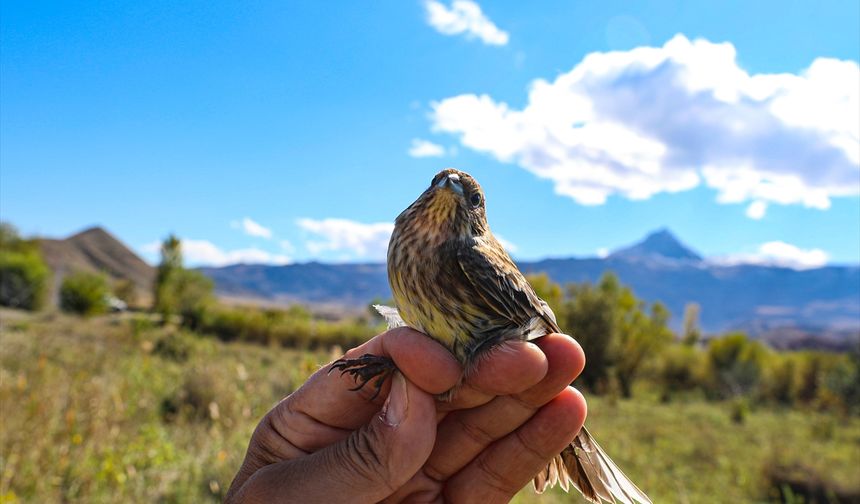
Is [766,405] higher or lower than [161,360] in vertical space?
lower

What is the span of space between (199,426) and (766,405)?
2112 cm

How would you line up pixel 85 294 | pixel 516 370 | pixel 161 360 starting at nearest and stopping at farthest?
pixel 516 370 → pixel 161 360 → pixel 85 294

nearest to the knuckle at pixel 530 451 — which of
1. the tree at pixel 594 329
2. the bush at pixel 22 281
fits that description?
the tree at pixel 594 329

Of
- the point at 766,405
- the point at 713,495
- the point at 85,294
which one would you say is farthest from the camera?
the point at 85,294

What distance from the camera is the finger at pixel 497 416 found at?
2324 millimetres

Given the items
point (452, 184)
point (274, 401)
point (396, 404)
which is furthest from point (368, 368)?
point (274, 401)

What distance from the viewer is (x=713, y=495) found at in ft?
28.8

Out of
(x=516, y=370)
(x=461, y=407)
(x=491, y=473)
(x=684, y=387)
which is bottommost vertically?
(x=684, y=387)

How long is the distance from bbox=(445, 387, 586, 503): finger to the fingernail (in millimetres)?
539

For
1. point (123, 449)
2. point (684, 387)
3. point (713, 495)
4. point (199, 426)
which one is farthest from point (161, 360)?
point (684, 387)

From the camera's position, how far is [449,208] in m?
2.76

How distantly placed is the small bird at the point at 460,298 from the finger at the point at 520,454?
1.07 ft

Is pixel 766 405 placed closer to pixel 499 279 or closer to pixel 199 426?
pixel 199 426

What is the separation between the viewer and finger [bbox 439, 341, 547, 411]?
221 cm
